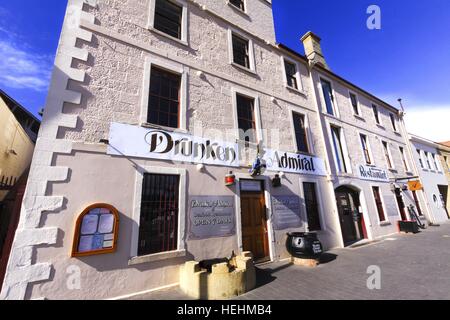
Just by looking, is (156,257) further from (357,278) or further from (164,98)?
(357,278)

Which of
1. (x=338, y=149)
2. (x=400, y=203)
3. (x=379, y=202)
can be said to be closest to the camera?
(x=338, y=149)

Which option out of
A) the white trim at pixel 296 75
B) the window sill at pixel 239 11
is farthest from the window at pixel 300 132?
the window sill at pixel 239 11

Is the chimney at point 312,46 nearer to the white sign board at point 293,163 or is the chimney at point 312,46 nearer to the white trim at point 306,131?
the white trim at point 306,131

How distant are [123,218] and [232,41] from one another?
28.2ft

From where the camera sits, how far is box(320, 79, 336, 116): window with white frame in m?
12.1

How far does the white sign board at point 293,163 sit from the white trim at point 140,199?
3.62 m

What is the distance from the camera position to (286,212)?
7.74 m

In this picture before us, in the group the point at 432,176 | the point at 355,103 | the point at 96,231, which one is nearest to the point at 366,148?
the point at 355,103

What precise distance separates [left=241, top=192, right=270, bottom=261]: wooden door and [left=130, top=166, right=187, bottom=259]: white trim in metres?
2.26

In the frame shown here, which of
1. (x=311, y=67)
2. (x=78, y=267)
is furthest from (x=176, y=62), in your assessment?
(x=311, y=67)

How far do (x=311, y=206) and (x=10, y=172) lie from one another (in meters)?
12.2

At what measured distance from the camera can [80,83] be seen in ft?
16.3
